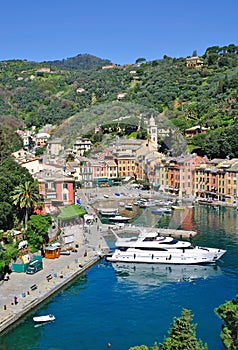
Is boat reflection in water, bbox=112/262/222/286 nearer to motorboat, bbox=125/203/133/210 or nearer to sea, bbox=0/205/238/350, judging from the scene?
sea, bbox=0/205/238/350

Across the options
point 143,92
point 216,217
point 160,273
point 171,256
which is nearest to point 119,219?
point 216,217

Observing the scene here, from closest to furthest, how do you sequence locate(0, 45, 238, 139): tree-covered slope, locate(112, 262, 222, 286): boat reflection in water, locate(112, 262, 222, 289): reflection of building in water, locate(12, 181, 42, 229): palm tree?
1. locate(112, 262, 222, 289): reflection of building in water
2. locate(112, 262, 222, 286): boat reflection in water
3. locate(12, 181, 42, 229): palm tree
4. locate(0, 45, 238, 139): tree-covered slope

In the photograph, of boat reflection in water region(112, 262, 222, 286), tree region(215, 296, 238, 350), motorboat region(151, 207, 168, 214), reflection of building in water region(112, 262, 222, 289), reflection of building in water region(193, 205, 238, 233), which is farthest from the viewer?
motorboat region(151, 207, 168, 214)

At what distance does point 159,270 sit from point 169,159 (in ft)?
102

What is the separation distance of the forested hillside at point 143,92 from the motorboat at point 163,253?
35918 mm

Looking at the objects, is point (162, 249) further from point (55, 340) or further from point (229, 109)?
point (229, 109)

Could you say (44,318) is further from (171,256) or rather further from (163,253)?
(171,256)

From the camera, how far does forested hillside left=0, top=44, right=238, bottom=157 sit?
76500mm

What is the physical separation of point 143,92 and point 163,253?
64.4m

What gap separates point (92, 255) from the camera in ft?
95.4

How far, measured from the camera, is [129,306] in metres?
22.1

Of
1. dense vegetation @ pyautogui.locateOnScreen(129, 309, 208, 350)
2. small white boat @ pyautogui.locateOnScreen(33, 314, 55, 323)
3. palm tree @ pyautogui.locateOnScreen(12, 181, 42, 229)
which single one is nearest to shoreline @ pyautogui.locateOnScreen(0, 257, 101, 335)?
small white boat @ pyautogui.locateOnScreen(33, 314, 55, 323)

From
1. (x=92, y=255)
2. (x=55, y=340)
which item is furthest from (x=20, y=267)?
(x=55, y=340)

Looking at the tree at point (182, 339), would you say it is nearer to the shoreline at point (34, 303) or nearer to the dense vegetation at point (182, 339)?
the dense vegetation at point (182, 339)
